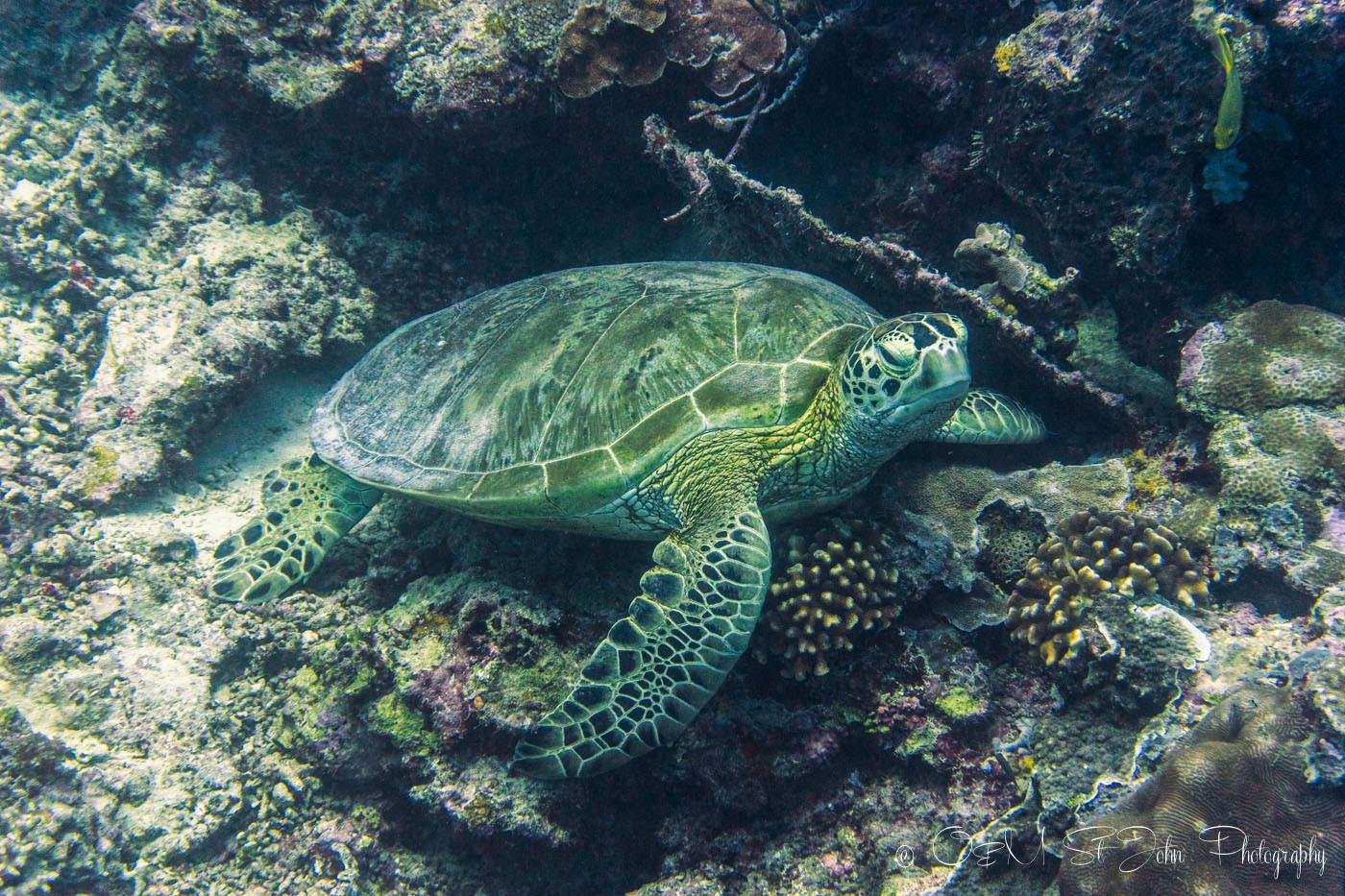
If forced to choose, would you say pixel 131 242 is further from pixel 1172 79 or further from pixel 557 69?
pixel 1172 79

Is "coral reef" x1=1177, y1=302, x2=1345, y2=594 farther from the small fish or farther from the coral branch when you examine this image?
the small fish

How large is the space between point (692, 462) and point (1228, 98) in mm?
3119

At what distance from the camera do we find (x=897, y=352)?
2.80 meters

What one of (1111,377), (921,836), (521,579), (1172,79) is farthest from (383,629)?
(1172,79)

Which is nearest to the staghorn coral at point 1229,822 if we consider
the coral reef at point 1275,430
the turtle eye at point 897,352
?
the coral reef at point 1275,430

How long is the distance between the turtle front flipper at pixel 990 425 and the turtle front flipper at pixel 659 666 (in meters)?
1.38

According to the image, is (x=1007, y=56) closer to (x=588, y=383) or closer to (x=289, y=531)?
(x=588, y=383)

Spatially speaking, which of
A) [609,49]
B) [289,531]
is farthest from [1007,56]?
[289,531]

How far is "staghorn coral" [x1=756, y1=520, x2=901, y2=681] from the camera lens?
2961 millimetres

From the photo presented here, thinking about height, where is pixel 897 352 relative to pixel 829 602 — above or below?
above

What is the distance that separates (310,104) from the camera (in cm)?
451

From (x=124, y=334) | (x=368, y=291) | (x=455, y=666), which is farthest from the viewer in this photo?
(x=368, y=291)

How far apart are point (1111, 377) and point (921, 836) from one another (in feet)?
9.11

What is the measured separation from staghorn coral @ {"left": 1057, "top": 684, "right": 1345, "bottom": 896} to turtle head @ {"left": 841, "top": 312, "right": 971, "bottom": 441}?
5.22 ft
